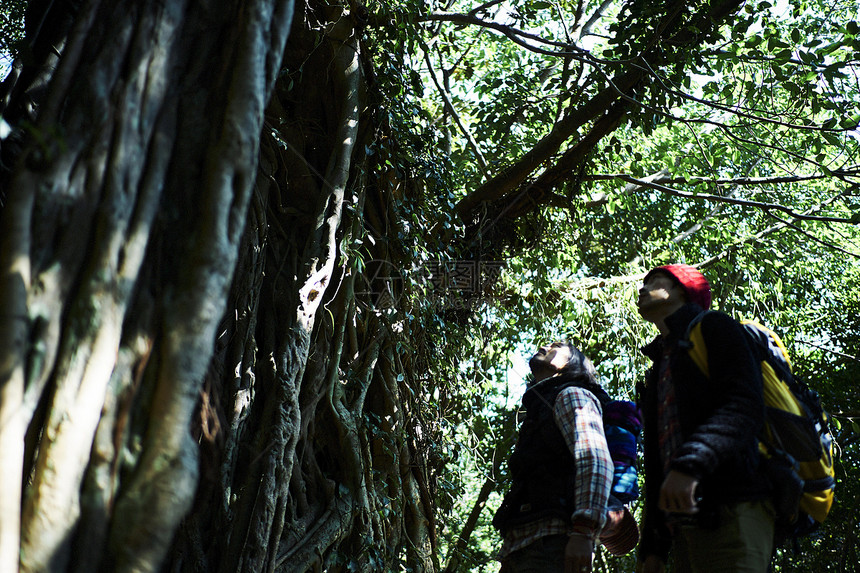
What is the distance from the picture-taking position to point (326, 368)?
316 cm

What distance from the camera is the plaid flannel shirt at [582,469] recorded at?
95.3 inches

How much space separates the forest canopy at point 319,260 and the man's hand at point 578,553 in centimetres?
102

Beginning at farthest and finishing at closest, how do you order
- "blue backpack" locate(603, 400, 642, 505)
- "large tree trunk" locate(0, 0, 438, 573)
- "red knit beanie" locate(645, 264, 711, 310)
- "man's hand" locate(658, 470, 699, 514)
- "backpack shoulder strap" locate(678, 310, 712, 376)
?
1. "blue backpack" locate(603, 400, 642, 505)
2. "red knit beanie" locate(645, 264, 711, 310)
3. "backpack shoulder strap" locate(678, 310, 712, 376)
4. "man's hand" locate(658, 470, 699, 514)
5. "large tree trunk" locate(0, 0, 438, 573)

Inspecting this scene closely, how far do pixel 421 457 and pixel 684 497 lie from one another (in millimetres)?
2078

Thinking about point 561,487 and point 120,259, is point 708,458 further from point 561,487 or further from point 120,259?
point 120,259

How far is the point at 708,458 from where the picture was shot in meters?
1.93

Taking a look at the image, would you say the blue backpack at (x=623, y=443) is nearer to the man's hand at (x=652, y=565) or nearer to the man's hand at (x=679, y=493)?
the man's hand at (x=652, y=565)

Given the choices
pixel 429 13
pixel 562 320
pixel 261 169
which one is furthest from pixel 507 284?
pixel 261 169

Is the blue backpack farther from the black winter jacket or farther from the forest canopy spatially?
the forest canopy

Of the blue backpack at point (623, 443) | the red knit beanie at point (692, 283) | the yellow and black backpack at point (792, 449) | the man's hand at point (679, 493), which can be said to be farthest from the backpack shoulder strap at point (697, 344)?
the blue backpack at point (623, 443)

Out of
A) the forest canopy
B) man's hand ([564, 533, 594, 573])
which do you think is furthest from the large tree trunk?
man's hand ([564, 533, 594, 573])

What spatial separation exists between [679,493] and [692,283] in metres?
0.81

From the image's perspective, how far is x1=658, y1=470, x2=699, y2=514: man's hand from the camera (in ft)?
6.28

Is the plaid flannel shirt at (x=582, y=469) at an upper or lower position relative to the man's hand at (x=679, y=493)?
upper
